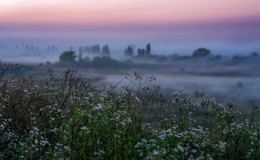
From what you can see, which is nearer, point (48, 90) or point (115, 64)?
point (48, 90)

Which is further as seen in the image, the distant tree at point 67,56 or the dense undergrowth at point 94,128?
the distant tree at point 67,56

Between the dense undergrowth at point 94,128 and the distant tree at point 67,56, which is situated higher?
the distant tree at point 67,56

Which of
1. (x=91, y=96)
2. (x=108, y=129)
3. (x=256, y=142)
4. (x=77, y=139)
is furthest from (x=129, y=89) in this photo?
(x=256, y=142)

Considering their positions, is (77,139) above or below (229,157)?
above

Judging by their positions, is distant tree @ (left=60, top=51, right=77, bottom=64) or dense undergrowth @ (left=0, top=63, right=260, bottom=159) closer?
dense undergrowth @ (left=0, top=63, right=260, bottom=159)

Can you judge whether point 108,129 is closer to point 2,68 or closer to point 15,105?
point 15,105

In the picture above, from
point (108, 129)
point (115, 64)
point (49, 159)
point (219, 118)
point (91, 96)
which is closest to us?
point (49, 159)

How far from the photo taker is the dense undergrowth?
6762 millimetres

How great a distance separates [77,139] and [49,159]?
104 cm

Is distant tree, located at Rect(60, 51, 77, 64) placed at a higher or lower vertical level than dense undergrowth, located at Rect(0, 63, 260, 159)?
higher

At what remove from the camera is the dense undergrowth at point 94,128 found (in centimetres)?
676

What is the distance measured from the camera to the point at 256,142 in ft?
26.6

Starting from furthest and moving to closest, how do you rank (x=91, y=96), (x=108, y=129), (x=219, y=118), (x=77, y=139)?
(x=219, y=118)
(x=91, y=96)
(x=108, y=129)
(x=77, y=139)

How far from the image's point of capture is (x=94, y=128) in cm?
752
